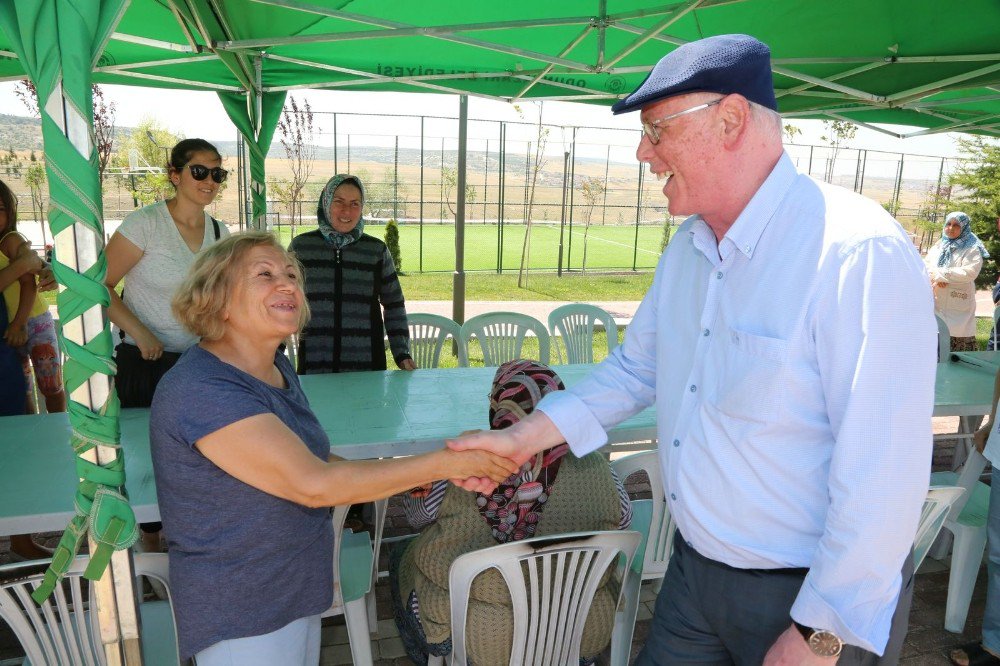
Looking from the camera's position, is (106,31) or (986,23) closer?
(106,31)

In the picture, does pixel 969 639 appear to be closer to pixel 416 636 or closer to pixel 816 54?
pixel 416 636

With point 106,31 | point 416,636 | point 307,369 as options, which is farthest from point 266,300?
point 307,369

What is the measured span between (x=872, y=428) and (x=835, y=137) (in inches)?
937

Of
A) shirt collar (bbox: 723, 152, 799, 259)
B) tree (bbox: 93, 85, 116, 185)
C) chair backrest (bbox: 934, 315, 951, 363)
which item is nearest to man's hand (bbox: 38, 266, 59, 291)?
shirt collar (bbox: 723, 152, 799, 259)

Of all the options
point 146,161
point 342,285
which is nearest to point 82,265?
point 342,285

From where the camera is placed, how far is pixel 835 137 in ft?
71.5

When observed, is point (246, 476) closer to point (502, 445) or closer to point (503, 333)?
point (502, 445)

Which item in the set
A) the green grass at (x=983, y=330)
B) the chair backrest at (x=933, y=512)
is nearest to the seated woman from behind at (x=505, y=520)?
the chair backrest at (x=933, y=512)

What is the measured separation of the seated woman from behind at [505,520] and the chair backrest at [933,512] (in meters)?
1.08

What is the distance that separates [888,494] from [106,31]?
180 centimetres

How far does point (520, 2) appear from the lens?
434 centimetres

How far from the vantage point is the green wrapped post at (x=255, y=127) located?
522 centimetres

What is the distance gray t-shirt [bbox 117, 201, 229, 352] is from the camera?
3.20 metres

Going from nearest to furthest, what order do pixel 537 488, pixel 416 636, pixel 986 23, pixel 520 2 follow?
pixel 537 488 < pixel 416 636 < pixel 986 23 < pixel 520 2
